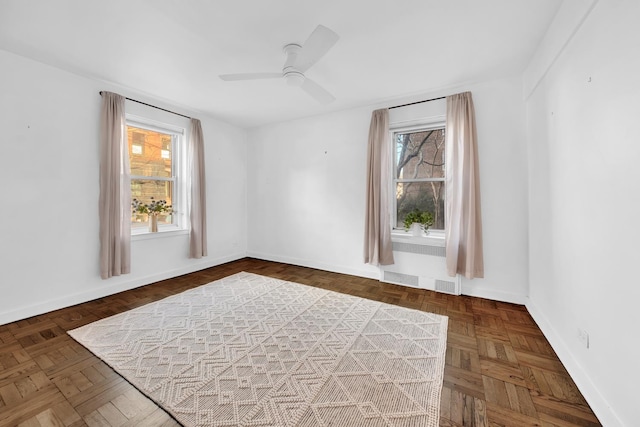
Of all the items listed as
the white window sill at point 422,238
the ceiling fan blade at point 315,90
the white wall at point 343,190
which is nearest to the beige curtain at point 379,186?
the white window sill at point 422,238

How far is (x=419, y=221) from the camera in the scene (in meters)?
3.68

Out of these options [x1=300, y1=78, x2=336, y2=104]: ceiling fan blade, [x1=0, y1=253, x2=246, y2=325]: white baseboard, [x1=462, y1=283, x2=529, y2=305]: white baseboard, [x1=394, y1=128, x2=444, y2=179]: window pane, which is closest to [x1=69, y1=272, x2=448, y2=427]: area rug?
[x1=0, y1=253, x2=246, y2=325]: white baseboard

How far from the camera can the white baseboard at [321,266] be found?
4008mm

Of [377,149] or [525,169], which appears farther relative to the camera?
[377,149]

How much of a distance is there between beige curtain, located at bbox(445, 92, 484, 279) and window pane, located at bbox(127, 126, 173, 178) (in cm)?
423

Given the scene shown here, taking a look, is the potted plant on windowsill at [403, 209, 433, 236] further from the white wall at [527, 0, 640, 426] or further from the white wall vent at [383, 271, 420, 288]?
the white wall at [527, 0, 640, 426]

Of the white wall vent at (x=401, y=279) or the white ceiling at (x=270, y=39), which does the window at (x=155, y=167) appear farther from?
the white wall vent at (x=401, y=279)

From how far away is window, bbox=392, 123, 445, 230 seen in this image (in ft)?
12.0

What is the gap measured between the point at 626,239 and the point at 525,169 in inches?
79.2

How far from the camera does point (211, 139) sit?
15.2 ft

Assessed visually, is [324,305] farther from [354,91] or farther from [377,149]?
[354,91]

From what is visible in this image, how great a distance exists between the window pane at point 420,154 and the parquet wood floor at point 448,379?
6.15 feet

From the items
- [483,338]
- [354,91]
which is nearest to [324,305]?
[483,338]

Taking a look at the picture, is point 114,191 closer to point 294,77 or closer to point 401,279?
point 294,77
